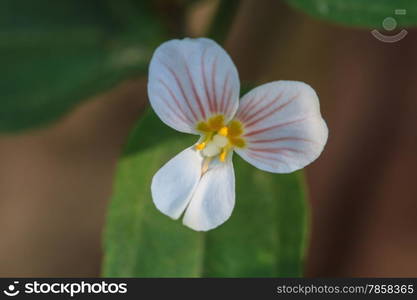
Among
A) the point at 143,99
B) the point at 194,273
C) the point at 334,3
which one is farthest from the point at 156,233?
the point at 143,99

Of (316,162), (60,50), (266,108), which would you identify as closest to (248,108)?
(266,108)

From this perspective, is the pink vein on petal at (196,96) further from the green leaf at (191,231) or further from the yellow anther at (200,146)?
the green leaf at (191,231)

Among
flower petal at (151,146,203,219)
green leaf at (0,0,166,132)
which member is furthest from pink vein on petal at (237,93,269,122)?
green leaf at (0,0,166,132)

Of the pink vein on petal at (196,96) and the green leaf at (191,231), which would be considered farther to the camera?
the green leaf at (191,231)

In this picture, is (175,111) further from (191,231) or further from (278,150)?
(191,231)

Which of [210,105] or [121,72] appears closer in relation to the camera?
[210,105]

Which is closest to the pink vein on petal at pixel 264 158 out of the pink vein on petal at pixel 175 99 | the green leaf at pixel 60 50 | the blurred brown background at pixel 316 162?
the pink vein on petal at pixel 175 99

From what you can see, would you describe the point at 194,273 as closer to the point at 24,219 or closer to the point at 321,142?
the point at 321,142
